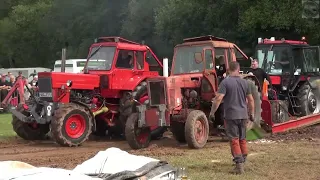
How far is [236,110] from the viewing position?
8000 millimetres

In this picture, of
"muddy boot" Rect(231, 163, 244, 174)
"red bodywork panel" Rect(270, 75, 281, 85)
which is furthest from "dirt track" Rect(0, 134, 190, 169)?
"red bodywork panel" Rect(270, 75, 281, 85)

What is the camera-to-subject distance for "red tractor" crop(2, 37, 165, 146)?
11.8m

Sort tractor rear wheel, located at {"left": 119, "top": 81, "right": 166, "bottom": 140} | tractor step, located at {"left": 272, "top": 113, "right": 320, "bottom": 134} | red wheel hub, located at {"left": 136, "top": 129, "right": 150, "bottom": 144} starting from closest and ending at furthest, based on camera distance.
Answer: red wheel hub, located at {"left": 136, "top": 129, "right": 150, "bottom": 144}, tractor step, located at {"left": 272, "top": 113, "right": 320, "bottom": 134}, tractor rear wheel, located at {"left": 119, "top": 81, "right": 166, "bottom": 140}

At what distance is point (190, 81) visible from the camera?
1155 centimetres

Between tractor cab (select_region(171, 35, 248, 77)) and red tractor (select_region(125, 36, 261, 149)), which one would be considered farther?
tractor cab (select_region(171, 35, 248, 77))

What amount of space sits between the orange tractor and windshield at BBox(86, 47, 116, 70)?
1585 millimetres

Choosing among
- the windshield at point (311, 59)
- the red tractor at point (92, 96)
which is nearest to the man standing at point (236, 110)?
the red tractor at point (92, 96)

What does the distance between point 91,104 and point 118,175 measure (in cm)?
685

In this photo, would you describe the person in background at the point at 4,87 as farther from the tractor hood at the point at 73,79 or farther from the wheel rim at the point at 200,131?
the wheel rim at the point at 200,131

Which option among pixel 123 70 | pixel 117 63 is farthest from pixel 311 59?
pixel 117 63

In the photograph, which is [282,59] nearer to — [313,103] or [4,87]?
[313,103]

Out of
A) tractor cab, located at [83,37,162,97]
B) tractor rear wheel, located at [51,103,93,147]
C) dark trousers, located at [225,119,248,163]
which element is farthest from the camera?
tractor cab, located at [83,37,162,97]

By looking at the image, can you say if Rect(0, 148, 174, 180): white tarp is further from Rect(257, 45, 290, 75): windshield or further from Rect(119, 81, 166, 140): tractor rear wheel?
Rect(257, 45, 290, 75): windshield

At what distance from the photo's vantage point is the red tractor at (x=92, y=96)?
11.8 m
